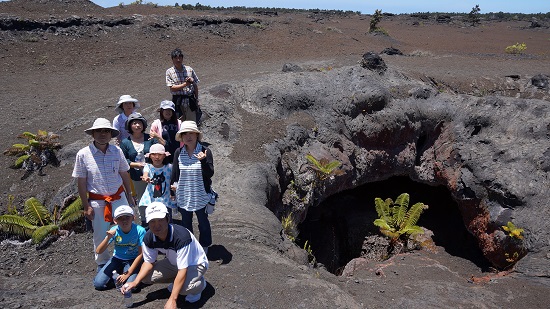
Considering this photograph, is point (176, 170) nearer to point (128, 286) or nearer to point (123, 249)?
point (123, 249)

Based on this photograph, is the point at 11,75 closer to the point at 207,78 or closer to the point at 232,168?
the point at 207,78

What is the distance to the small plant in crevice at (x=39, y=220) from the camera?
7219 millimetres

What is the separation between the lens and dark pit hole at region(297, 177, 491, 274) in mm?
12844

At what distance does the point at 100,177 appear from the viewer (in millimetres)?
5645

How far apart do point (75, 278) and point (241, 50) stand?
753 inches

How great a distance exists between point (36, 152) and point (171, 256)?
22.0ft

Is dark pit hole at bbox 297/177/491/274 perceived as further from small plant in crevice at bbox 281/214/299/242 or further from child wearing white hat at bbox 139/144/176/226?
child wearing white hat at bbox 139/144/176/226

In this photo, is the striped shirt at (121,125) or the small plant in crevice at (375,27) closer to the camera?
the striped shirt at (121,125)

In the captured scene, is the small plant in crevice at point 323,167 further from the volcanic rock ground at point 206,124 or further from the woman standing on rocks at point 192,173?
the woman standing on rocks at point 192,173

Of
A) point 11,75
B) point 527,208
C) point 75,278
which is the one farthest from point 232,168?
point 11,75

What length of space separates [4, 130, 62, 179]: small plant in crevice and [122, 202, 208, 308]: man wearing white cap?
5949 mm

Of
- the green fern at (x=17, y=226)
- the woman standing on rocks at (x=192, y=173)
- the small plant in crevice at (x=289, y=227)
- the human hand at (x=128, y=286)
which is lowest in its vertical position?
the small plant in crevice at (x=289, y=227)

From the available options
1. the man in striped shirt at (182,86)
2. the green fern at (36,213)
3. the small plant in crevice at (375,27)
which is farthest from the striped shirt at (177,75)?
the small plant in crevice at (375,27)

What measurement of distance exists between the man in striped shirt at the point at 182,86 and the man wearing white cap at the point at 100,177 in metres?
3.32
